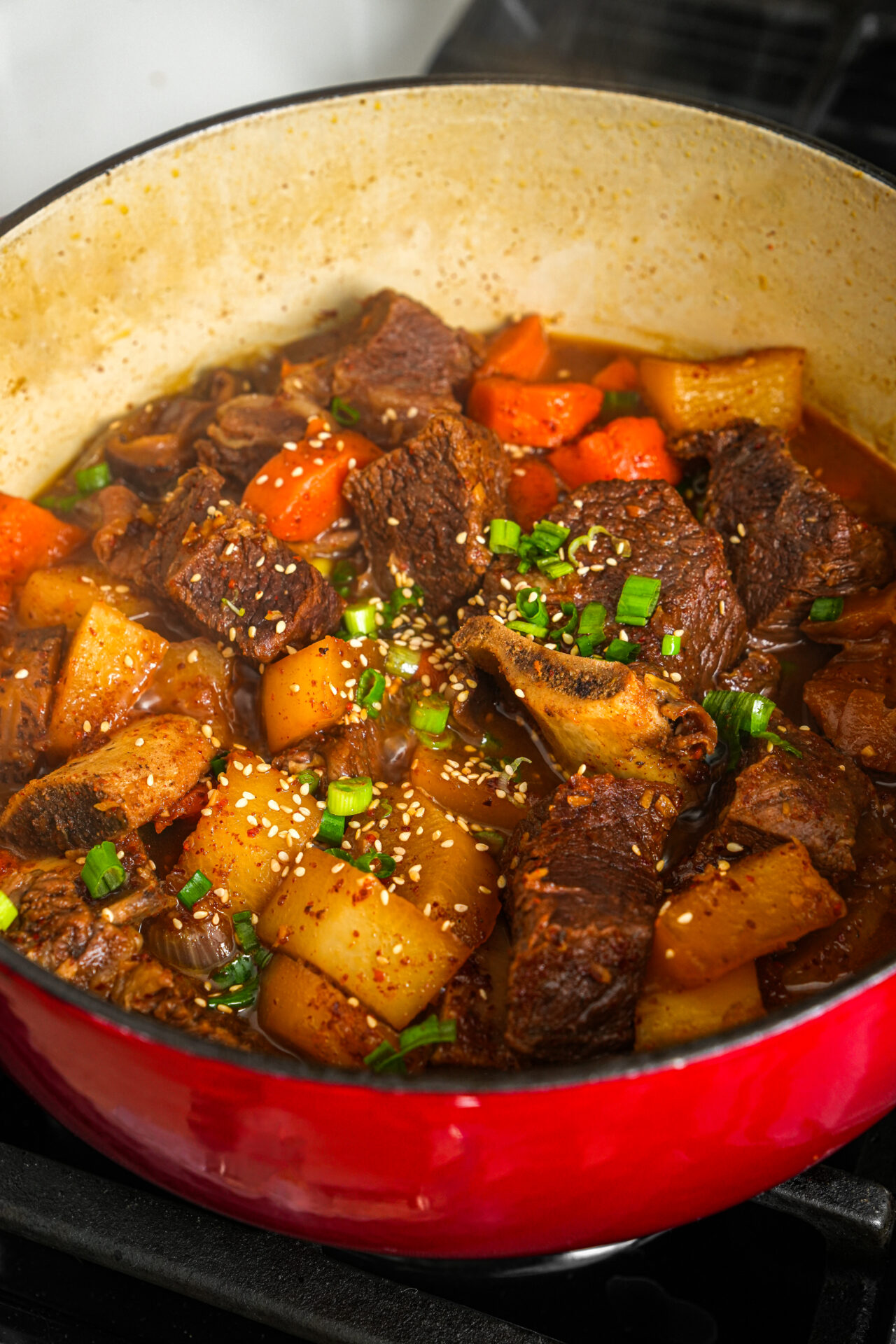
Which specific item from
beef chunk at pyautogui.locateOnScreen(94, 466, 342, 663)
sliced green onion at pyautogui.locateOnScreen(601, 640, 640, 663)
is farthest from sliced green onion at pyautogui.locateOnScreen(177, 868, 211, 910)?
sliced green onion at pyautogui.locateOnScreen(601, 640, 640, 663)

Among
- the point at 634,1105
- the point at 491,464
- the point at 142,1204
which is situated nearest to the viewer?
the point at 634,1105

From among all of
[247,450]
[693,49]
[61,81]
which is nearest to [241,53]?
[61,81]

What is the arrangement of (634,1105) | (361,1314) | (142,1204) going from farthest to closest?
(142,1204) → (361,1314) → (634,1105)

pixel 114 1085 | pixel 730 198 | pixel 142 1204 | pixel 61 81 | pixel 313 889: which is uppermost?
pixel 730 198

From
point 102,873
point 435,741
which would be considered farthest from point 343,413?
point 102,873

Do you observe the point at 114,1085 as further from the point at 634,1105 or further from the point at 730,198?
the point at 730,198

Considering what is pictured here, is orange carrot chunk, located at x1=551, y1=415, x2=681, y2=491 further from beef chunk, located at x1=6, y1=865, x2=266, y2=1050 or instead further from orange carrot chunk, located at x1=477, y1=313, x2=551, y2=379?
beef chunk, located at x1=6, y1=865, x2=266, y2=1050

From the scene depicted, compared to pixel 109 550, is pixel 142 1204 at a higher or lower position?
lower
